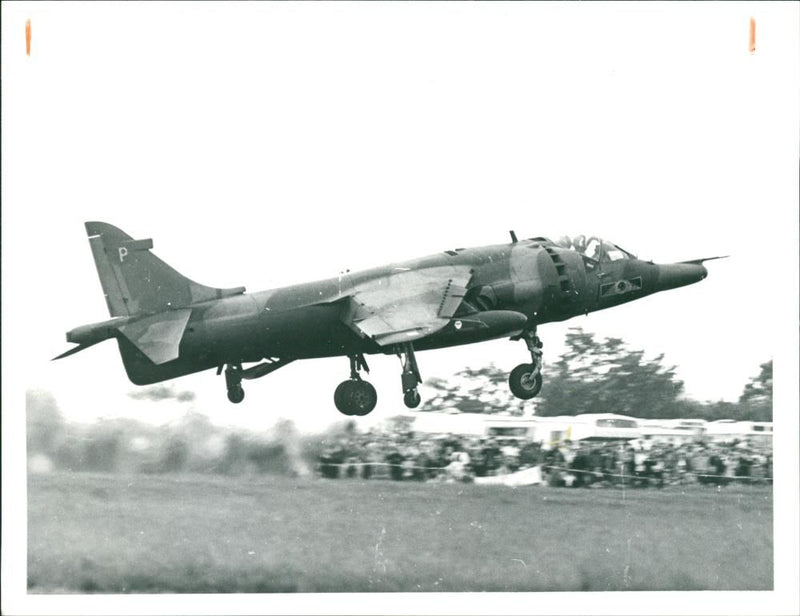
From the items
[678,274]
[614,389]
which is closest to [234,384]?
[614,389]

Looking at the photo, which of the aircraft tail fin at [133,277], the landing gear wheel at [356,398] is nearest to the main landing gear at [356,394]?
the landing gear wheel at [356,398]

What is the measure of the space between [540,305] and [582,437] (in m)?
1.86

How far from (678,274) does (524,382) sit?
2.69m

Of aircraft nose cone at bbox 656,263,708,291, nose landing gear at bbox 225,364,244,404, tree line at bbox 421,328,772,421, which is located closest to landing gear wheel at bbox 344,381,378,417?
nose landing gear at bbox 225,364,244,404

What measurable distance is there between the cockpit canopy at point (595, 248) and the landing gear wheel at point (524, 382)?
5.78ft

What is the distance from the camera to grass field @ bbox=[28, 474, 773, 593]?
17.1 m

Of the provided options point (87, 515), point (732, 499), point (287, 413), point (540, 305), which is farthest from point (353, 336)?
point (732, 499)

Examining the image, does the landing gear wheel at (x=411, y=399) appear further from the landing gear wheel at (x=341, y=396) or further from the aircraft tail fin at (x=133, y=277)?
the aircraft tail fin at (x=133, y=277)

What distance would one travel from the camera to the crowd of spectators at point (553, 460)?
17.4 metres

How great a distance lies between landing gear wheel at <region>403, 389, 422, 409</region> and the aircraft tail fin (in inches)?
111

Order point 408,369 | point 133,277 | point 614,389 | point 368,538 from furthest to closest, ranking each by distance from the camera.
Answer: point 614,389
point 368,538
point 408,369
point 133,277

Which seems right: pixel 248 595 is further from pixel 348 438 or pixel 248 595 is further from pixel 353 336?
pixel 353 336

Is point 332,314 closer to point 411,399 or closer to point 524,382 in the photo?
point 411,399

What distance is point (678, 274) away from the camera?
1856cm
